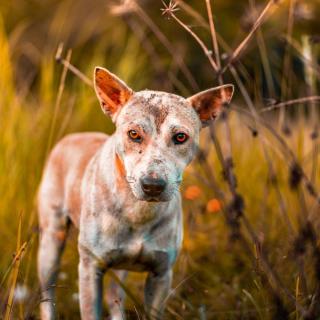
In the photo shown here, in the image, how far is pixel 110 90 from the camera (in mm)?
3887

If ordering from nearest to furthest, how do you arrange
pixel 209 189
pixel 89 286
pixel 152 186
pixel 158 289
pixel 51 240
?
1. pixel 152 186
2. pixel 89 286
3. pixel 158 289
4. pixel 51 240
5. pixel 209 189

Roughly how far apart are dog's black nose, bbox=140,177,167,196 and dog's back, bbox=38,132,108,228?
110 cm

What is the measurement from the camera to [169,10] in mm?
3133

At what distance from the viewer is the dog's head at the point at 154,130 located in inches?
134

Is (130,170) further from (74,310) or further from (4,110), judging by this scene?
(4,110)

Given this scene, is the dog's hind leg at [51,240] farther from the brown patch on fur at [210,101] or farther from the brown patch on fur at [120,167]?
the brown patch on fur at [210,101]

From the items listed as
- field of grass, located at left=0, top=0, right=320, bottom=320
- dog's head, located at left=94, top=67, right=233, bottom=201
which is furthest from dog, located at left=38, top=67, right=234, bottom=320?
field of grass, located at left=0, top=0, right=320, bottom=320

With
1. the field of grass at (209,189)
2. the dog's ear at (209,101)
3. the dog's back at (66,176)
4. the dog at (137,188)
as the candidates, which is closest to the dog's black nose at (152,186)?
the dog at (137,188)

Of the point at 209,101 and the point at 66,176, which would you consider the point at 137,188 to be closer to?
the point at 209,101

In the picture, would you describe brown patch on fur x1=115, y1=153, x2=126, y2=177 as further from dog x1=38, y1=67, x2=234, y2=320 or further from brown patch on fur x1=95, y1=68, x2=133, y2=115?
brown patch on fur x1=95, y1=68, x2=133, y2=115

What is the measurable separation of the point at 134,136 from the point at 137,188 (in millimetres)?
312

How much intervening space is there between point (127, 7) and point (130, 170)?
88 cm

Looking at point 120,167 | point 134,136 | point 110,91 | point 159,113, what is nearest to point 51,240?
point 120,167

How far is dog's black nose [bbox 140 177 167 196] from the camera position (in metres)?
3.32
